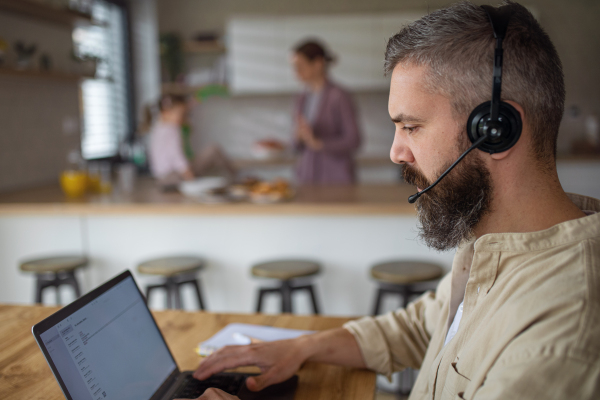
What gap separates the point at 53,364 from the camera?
764 mm

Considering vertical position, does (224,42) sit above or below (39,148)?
above

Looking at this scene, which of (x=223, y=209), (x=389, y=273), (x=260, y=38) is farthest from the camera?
A: (x=260, y=38)

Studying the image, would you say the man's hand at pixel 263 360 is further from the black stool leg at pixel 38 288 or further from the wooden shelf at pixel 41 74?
the wooden shelf at pixel 41 74

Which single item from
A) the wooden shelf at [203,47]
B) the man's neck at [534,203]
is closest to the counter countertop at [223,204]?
the man's neck at [534,203]

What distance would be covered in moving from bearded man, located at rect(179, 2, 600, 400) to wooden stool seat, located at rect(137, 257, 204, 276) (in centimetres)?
153

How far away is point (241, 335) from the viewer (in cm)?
119

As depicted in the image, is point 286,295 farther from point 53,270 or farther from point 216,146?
Answer: point 216,146

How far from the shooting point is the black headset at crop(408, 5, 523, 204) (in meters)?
0.76

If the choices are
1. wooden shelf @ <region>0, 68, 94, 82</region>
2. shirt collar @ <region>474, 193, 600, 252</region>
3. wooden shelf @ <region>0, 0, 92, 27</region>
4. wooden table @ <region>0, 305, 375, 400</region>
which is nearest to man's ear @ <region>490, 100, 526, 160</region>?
shirt collar @ <region>474, 193, 600, 252</region>

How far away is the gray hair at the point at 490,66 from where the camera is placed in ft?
2.58

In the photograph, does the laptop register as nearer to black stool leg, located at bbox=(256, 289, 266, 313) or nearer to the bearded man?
the bearded man

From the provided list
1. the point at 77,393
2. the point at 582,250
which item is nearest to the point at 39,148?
the point at 77,393

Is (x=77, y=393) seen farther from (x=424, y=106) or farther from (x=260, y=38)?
(x=260, y=38)

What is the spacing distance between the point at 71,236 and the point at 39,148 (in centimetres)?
102
